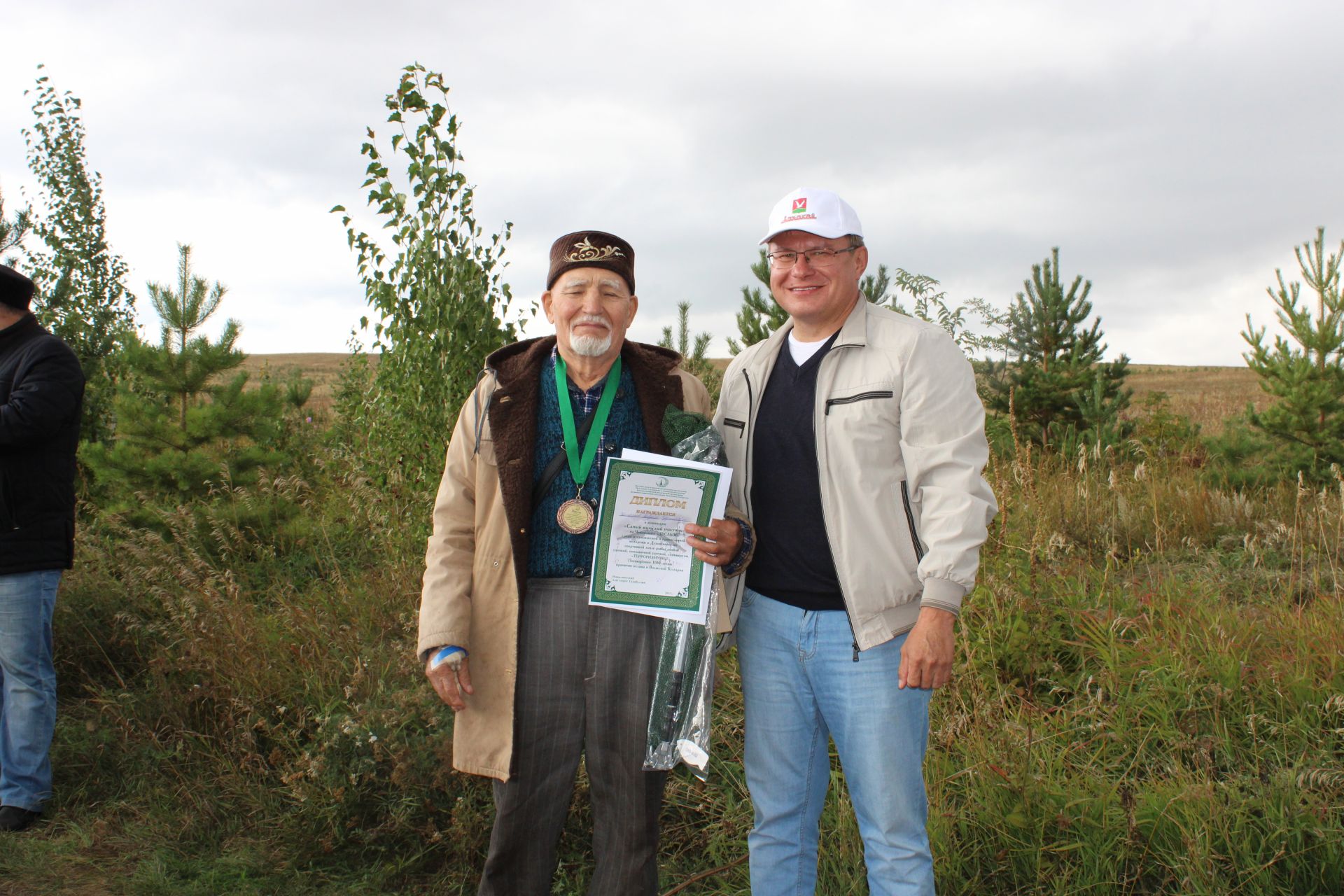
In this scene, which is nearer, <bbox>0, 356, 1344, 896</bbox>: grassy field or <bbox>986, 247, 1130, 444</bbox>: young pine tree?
<bbox>0, 356, 1344, 896</bbox>: grassy field

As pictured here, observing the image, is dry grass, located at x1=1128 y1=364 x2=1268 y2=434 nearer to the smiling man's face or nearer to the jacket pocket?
the smiling man's face

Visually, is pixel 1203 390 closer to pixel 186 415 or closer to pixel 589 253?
pixel 186 415

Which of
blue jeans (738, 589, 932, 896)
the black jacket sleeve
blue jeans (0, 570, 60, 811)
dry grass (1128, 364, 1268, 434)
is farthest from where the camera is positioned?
dry grass (1128, 364, 1268, 434)

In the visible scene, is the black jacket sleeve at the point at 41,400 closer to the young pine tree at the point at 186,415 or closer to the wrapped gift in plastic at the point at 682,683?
the young pine tree at the point at 186,415

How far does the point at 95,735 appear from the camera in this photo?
16.8 feet

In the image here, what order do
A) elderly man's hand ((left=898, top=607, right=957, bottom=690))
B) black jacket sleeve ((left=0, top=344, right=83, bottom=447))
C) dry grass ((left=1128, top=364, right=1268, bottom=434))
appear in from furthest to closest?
dry grass ((left=1128, top=364, right=1268, bottom=434))
black jacket sleeve ((left=0, top=344, right=83, bottom=447))
elderly man's hand ((left=898, top=607, right=957, bottom=690))

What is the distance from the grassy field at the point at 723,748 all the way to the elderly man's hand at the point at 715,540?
140 cm

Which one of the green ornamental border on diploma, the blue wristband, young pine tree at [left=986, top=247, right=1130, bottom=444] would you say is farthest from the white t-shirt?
young pine tree at [left=986, top=247, right=1130, bottom=444]

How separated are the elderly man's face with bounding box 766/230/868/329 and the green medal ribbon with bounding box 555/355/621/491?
23.4 inches

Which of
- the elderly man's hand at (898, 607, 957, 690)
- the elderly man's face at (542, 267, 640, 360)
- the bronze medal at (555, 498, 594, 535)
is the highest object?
the elderly man's face at (542, 267, 640, 360)

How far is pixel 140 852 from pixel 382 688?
1.22 meters

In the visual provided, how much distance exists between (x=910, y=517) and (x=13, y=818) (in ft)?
14.3

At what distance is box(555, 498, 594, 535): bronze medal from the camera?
2.94 metres

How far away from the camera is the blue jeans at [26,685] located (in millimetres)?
4367
